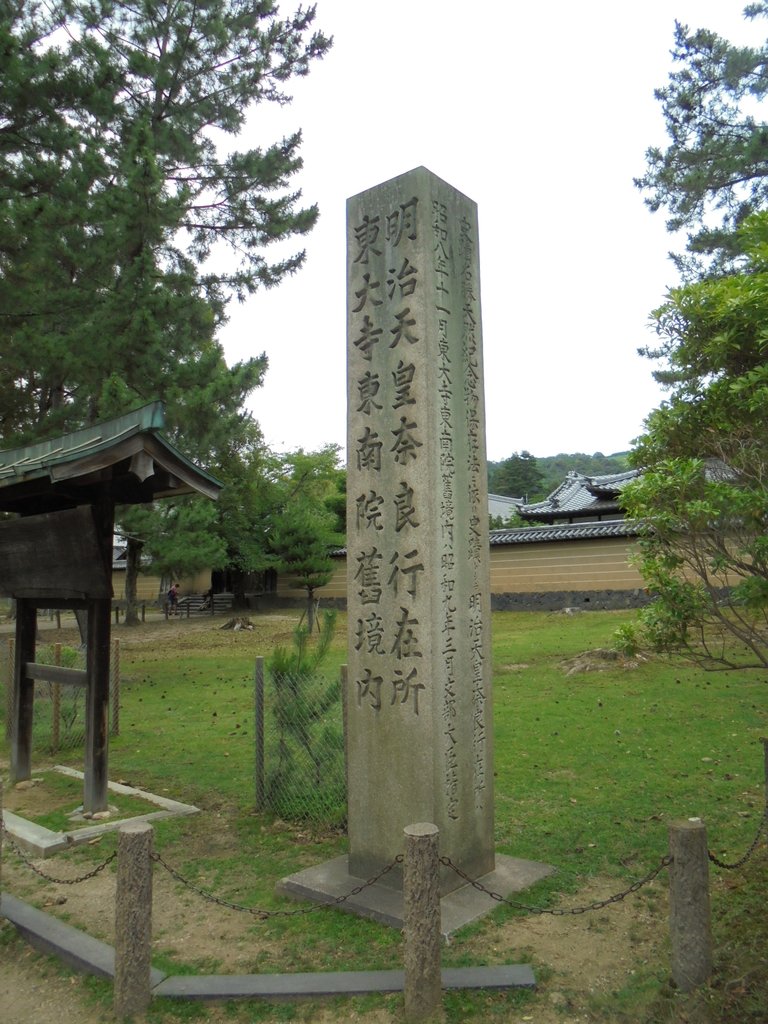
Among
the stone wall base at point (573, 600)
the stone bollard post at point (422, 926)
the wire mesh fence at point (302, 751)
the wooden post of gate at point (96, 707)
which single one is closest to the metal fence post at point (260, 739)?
the wire mesh fence at point (302, 751)

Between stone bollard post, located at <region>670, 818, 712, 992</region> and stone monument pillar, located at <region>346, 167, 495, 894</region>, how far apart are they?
5.31 ft

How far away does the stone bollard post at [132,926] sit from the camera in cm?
383

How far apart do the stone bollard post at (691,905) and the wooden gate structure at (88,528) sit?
5.08 m

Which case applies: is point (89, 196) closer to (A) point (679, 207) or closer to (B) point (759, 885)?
(A) point (679, 207)

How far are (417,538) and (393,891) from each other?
235 cm

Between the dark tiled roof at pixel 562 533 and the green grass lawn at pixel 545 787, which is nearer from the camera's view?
the green grass lawn at pixel 545 787

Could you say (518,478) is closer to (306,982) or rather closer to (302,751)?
(302,751)

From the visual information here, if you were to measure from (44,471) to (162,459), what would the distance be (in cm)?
101

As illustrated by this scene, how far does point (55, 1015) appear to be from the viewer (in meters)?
3.96

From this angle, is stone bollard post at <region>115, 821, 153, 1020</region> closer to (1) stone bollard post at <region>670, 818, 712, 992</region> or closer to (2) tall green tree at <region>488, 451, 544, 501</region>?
(1) stone bollard post at <region>670, 818, 712, 992</region>

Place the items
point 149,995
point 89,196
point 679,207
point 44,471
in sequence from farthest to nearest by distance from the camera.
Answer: point 679,207, point 89,196, point 44,471, point 149,995

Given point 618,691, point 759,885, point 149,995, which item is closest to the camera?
point 149,995

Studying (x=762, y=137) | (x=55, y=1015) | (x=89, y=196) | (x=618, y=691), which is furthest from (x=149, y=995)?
(x=762, y=137)

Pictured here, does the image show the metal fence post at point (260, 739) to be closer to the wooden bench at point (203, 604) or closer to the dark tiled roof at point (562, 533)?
the dark tiled roof at point (562, 533)
